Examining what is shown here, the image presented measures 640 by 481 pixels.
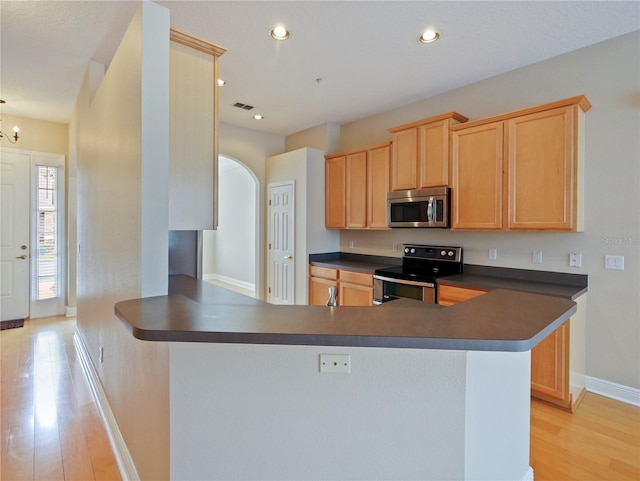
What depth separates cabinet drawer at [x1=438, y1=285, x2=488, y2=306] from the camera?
9.88 feet

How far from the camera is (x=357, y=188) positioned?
14.7 ft

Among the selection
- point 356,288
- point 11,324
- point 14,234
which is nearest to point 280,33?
point 356,288

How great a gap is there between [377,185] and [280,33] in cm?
211

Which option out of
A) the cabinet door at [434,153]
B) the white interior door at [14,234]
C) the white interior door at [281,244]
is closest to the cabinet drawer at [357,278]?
the white interior door at [281,244]

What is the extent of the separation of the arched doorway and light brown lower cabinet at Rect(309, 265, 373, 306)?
2.84 m

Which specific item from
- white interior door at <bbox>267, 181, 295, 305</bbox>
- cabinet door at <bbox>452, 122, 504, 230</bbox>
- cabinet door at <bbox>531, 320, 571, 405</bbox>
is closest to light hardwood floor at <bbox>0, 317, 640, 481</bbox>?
cabinet door at <bbox>531, 320, 571, 405</bbox>

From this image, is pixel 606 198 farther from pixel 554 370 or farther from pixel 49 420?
pixel 49 420

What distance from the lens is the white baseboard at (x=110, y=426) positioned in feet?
5.82

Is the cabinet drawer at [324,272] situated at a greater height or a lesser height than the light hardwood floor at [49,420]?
greater

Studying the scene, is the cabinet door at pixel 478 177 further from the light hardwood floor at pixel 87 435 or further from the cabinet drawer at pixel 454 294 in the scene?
the light hardwood floor at pixel 87 435

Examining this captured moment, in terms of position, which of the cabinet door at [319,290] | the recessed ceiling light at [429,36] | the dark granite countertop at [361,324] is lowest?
the cabinet door at [319,290]

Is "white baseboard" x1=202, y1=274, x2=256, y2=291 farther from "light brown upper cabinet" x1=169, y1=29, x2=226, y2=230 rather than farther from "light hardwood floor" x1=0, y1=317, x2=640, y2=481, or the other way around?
"light brown upper cabinet" x1=169, y1=29, x2=226, y2=230

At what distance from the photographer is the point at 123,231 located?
197 cm

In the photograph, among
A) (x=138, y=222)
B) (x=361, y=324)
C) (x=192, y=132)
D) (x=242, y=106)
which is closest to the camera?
(x=361, y=324)
